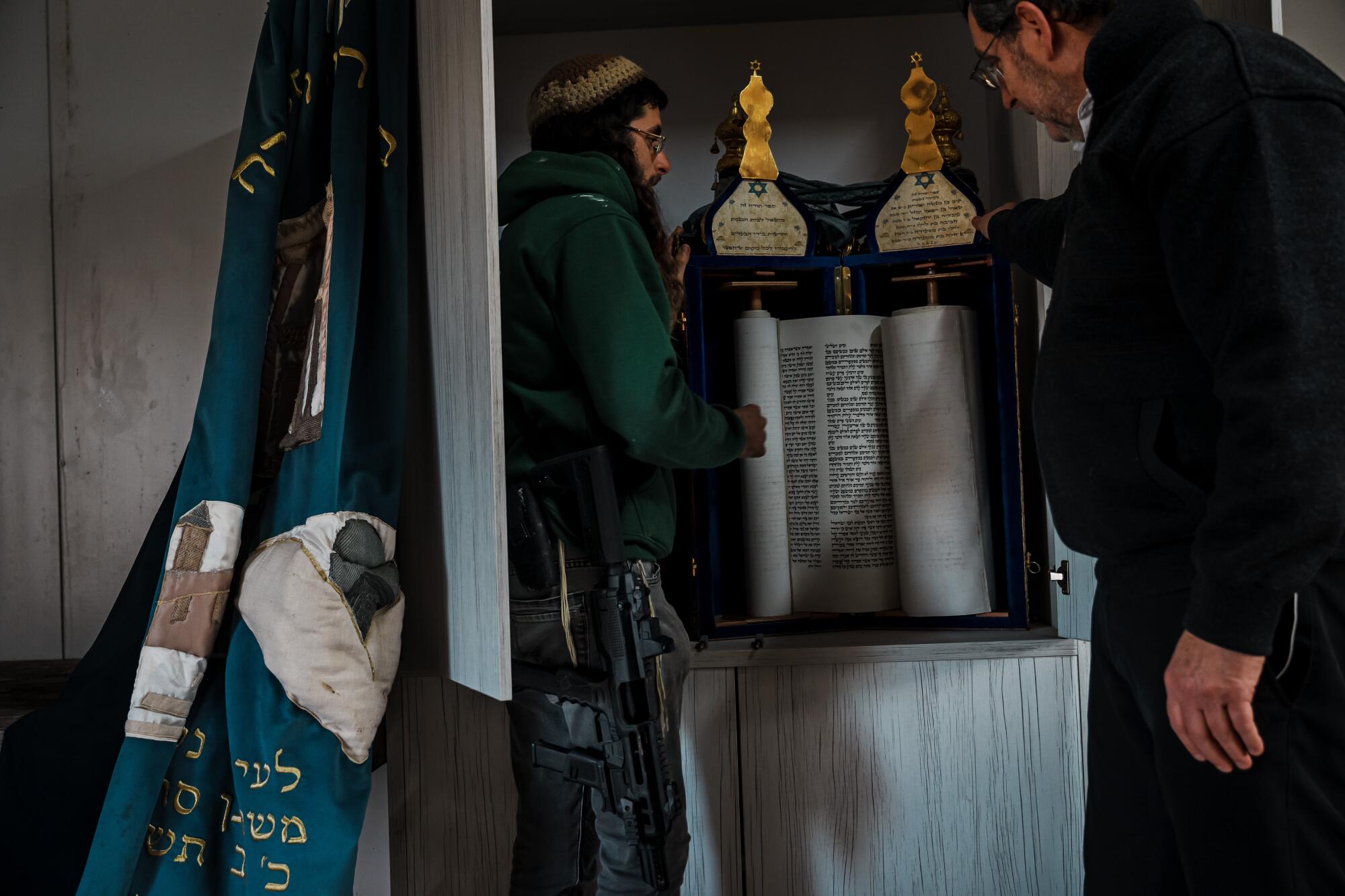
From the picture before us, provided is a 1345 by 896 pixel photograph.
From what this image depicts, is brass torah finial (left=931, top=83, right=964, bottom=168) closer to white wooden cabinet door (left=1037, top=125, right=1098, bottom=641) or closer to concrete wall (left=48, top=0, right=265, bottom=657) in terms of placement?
white wooden cabinet door (left=1037, top=125, right=1098, bottom=641)

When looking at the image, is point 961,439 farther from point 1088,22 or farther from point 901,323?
point 1088,22

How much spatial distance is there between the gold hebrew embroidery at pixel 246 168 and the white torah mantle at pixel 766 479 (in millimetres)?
817

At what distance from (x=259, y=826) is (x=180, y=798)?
0.15m

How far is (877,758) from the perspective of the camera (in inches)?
69.0

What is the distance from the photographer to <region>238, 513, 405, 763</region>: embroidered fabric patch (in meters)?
1.25

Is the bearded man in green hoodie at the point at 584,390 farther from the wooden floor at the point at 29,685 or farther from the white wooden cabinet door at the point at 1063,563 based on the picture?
the wooden floor at the point at 29,685

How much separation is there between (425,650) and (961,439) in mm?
949

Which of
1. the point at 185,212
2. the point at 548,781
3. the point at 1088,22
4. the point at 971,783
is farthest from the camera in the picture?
the point at 185,212

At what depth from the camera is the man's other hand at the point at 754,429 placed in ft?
5.43

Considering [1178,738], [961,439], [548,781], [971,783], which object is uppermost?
[961,439]

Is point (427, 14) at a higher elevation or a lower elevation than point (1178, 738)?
higher

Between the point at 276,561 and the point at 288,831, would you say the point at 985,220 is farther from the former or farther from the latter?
the point at 288,831

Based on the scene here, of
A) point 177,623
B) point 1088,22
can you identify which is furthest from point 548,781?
point 1088,22

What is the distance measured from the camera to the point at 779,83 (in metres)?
2.29
